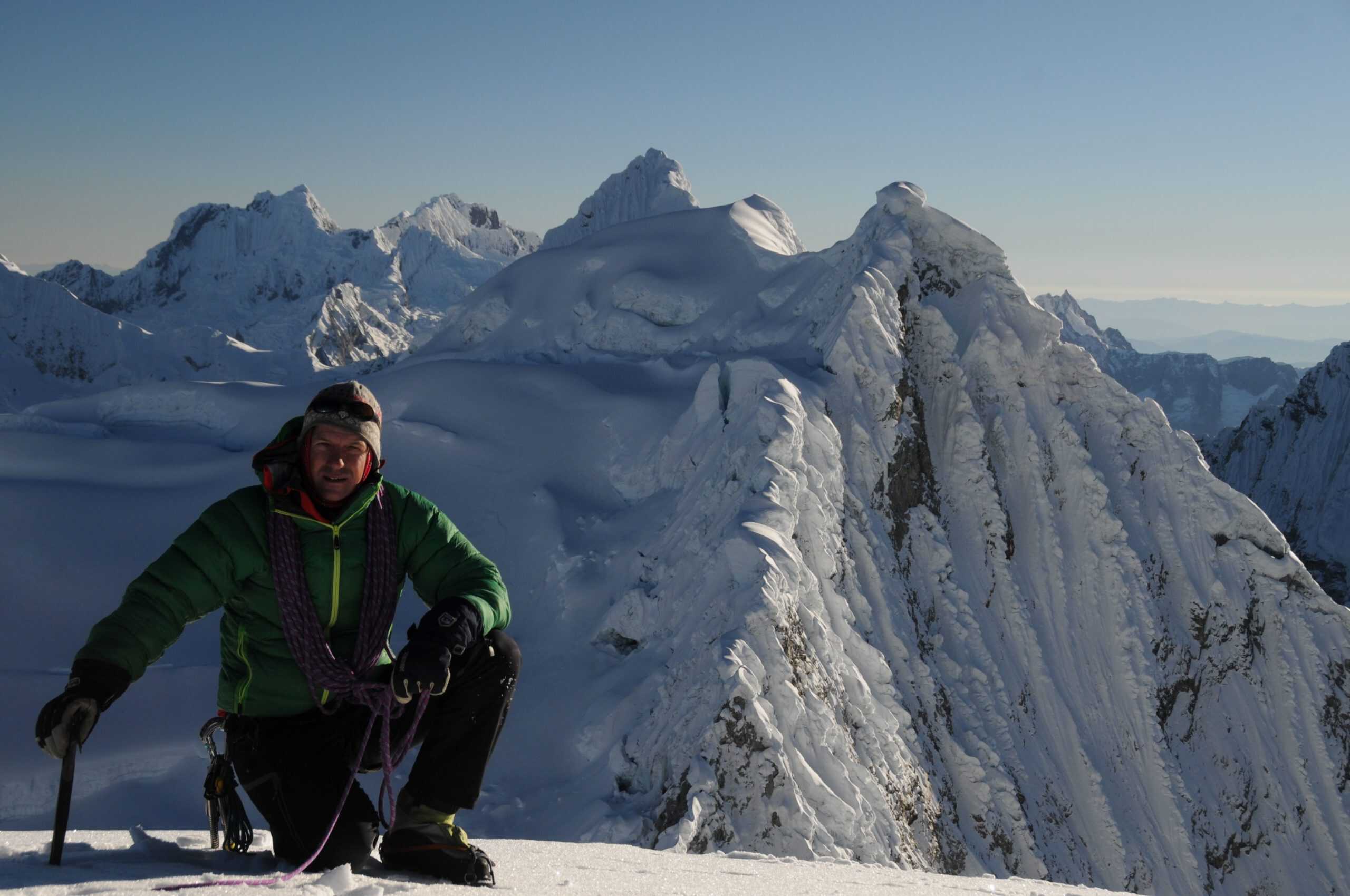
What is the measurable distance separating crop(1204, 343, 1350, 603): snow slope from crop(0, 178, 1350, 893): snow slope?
4065cm

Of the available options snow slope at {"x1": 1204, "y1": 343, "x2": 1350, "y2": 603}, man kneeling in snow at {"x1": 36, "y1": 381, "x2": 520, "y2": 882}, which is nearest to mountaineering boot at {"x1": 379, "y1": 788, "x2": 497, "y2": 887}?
man kneeling in snow at {"x1": 36, "y1": 381, "x2": 520, "y2": 882}

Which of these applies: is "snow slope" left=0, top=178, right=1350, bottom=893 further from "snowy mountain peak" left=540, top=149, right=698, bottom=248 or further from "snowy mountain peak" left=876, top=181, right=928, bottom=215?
"snowy mountain peak" left=540, top=149, right=698, bottom=248

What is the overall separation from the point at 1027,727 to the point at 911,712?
3865 mm

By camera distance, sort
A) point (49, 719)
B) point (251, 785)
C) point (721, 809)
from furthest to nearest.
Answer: point (721, 809), point (251, 785), point (49, 719)

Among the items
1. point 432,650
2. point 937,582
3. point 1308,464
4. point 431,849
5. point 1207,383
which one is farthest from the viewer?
point 1207,383

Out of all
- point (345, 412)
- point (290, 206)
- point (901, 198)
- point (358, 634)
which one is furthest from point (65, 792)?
point (290, 206)

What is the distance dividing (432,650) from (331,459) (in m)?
0.87

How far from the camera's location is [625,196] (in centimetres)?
5300

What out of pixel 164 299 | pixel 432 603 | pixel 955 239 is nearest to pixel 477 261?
pixel 164 299

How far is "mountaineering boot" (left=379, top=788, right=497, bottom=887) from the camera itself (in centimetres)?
352

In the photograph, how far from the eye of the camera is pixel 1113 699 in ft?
58.9

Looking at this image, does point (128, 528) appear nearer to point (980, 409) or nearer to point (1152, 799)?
point (980, 409)

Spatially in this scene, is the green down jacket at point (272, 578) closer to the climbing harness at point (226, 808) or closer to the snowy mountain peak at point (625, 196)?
the climbing harness at point (226, 808)

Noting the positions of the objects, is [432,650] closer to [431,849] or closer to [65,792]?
[431,849]
